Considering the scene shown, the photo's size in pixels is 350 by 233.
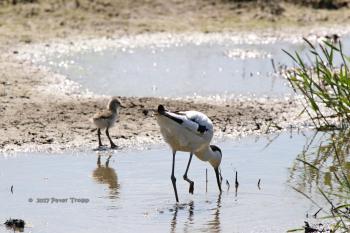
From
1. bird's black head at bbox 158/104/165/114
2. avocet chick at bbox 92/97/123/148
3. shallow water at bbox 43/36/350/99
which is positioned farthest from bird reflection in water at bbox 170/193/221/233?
shallow water at bbox 43/36/350/99

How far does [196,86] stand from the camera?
15.5 m

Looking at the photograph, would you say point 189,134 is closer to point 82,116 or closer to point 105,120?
point 105,120

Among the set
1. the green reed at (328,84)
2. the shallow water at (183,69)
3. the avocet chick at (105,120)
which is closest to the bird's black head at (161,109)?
the green reed at (328,84)

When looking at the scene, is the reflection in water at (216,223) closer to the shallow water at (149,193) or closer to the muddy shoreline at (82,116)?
the shallow water at (149,193)

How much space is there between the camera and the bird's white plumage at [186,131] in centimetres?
984

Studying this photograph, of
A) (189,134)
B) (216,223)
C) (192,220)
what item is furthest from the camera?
(189,134)

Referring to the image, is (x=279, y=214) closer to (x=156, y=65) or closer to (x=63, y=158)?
(x=63, y=158)

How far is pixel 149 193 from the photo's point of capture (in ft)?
32.3

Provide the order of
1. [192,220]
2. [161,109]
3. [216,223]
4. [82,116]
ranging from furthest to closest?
[82,116], [161,109], [192,220], [216,223]

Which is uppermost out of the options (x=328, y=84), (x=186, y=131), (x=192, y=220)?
(x=328, y=84)

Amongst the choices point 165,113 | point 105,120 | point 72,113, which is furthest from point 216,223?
Answer: point 72,113

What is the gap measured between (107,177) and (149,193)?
83 cm

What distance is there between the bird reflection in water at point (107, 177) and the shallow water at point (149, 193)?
0.04 ft

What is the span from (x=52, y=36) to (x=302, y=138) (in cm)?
734
